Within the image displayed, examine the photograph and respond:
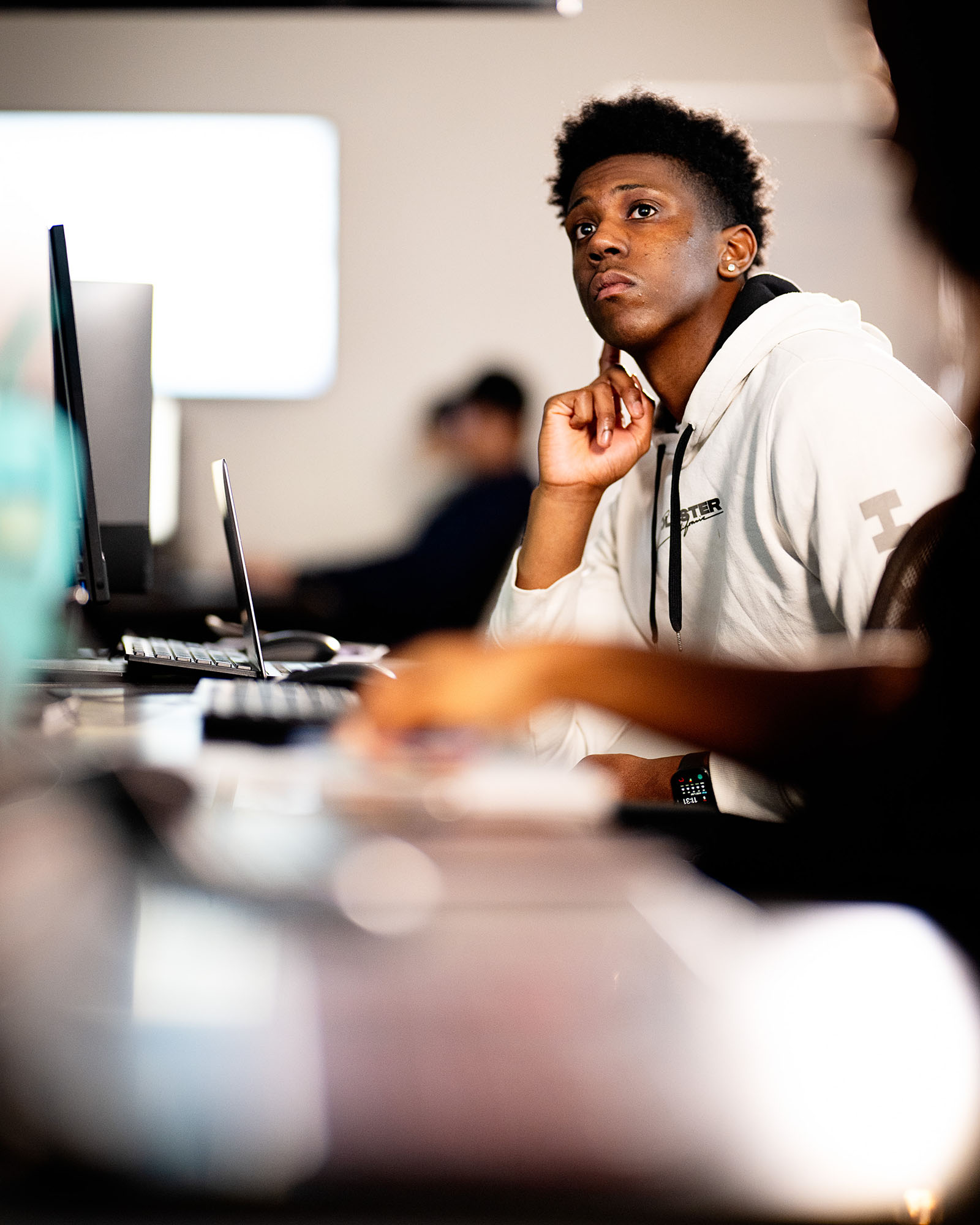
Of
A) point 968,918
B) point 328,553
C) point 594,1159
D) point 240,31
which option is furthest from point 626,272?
point 240,31

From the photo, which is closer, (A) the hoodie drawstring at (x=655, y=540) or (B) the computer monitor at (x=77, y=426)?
(B) the computer monitor at (x=77, y=426)

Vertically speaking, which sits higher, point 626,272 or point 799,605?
point 626,272

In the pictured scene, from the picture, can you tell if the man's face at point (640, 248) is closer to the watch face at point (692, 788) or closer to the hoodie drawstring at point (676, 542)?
the hoodie drawstring at point (676, 542)

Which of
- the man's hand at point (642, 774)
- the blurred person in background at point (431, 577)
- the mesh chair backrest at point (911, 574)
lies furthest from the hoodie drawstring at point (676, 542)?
the blurred person in background at point (431, 577)

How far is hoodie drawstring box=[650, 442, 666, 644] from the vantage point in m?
1.49

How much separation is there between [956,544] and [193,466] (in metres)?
3.59

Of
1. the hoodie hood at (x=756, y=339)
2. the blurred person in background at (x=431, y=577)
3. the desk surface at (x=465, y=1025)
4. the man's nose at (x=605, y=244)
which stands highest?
the man's nose at (x=605, y=244)

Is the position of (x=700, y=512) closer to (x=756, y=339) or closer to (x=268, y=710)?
(x=756, y=339)

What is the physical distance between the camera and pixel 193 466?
3.85 m

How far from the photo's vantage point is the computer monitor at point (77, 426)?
129 centimetres

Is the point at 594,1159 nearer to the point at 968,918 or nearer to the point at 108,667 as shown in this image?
the point at 968,918

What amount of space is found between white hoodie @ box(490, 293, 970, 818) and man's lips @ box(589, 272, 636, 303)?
20 cm

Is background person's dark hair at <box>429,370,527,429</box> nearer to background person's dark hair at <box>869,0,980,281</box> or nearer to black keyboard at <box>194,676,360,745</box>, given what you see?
black keyboard at <box>194,676,360,745</box>

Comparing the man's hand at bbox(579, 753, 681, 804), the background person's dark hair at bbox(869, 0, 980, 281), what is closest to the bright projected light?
the man's hand at bbox(579, 753, 681, 804)
